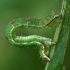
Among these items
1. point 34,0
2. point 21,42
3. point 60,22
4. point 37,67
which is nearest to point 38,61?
point 37,67

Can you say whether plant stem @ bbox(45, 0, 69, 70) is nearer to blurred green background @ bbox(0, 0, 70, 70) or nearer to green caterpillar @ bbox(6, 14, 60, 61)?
green caterpillar @ bbox(6, 14, 60, 61)

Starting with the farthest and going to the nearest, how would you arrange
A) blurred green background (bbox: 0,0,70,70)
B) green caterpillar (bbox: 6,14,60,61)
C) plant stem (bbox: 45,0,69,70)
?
blurred green background (bbox: 0,0,70,70) → green caterpillar (bbox: 6,14,60,61) → plant stem (bbox: 45,0,69,70)

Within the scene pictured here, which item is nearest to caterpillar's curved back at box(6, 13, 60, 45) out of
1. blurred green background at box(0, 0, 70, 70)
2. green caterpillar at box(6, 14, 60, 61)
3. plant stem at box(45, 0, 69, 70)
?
green caterpillar at box(6, 14, 60, 61)

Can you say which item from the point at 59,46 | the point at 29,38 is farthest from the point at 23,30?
the point at 59,46

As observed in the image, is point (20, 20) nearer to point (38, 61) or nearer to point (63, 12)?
point (63, 12)

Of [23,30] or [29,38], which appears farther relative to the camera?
[23,30]

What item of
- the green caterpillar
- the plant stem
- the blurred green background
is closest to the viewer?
the plant stem

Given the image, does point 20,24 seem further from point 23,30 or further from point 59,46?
point 23,30

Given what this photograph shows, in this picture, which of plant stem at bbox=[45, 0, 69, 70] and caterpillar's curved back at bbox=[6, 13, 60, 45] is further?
caterpillar's curved back at bbox=[6, 13, 60, 45]
